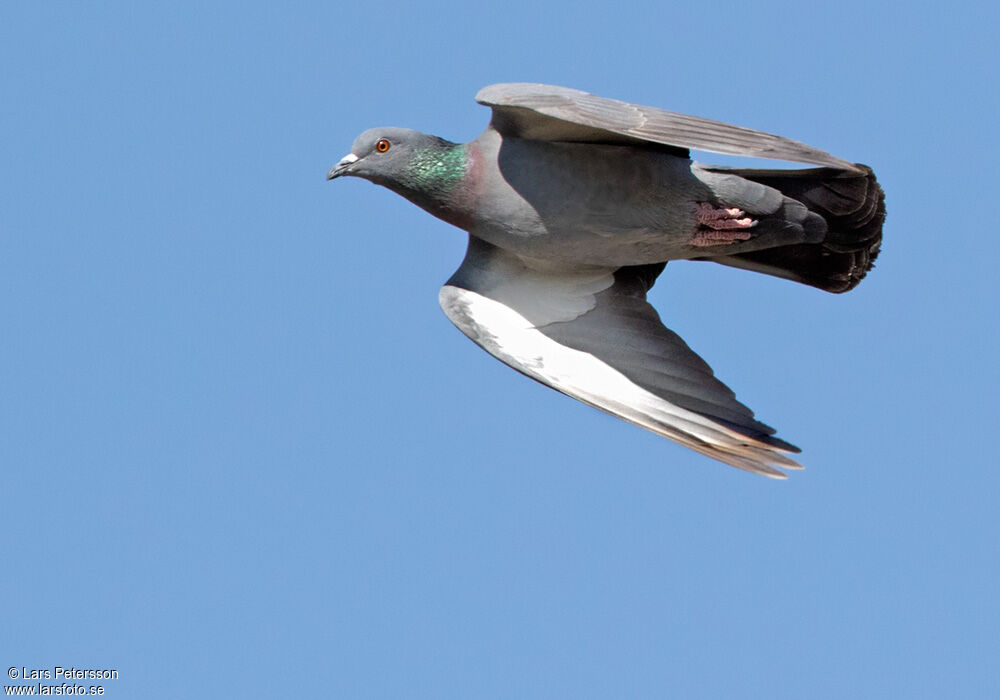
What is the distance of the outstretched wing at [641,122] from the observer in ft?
30.5

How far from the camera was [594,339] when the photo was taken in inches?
434

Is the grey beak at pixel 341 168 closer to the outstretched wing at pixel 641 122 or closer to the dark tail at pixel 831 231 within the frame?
the outstretched wing at pixel 641 122

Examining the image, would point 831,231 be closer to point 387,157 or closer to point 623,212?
point 623,212

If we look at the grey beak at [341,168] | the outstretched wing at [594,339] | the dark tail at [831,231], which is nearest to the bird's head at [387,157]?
the grey beak at [341,168]

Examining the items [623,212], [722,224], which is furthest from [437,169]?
[722,224]

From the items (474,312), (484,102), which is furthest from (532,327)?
(484,102)

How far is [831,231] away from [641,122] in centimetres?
178

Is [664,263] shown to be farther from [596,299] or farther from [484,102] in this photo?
[484,102]

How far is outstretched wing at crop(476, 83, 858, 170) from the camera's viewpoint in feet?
30.5

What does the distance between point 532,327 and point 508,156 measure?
1310 millimetres

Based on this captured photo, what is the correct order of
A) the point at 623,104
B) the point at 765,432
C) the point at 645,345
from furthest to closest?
the point at 645,345
the point at 765,432
the point at 623,104

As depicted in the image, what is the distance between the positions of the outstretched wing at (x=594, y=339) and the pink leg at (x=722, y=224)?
85cm

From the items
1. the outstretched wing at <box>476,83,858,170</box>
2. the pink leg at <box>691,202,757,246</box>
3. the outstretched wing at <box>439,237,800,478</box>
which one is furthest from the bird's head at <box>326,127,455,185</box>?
the pink leg at <box>691,202,757,246</box>

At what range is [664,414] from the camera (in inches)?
410
